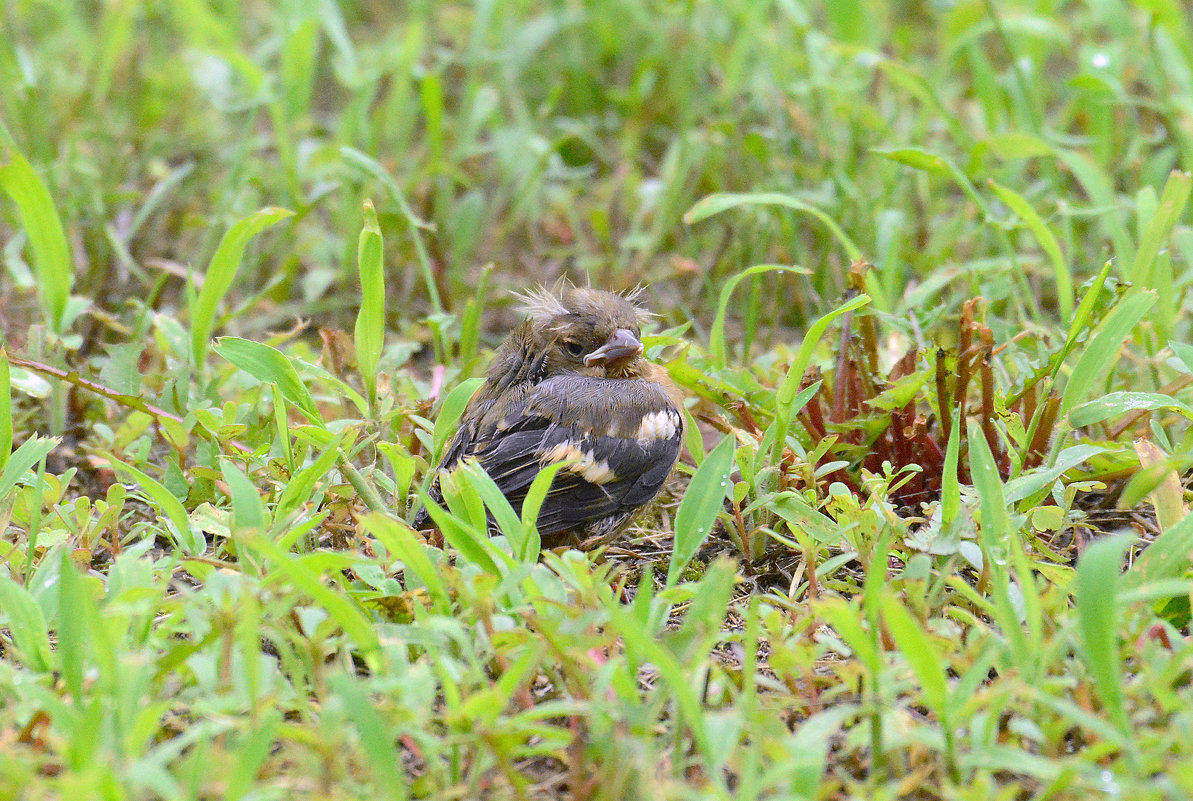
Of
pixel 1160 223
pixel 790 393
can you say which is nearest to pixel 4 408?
pixel 790 393

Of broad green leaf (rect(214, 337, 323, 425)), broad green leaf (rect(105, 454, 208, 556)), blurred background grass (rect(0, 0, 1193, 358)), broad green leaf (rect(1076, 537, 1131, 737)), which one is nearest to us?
broad green leaf (rect(1076, 537, 1131, 737))

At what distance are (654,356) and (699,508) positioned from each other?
0.89 m

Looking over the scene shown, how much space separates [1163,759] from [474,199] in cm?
282

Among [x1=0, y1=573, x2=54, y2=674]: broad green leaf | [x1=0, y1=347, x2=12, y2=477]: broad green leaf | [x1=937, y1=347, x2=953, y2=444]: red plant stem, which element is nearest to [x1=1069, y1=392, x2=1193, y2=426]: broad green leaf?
[x1=937, y1=347, x2=953, y2=444]: red plant stem

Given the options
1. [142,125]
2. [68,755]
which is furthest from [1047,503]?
[142,125]

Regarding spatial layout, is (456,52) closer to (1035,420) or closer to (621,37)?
(621,37)

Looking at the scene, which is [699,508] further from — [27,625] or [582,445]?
[27,625]

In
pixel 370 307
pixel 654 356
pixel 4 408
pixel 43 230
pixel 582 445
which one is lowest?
pixel 582 445

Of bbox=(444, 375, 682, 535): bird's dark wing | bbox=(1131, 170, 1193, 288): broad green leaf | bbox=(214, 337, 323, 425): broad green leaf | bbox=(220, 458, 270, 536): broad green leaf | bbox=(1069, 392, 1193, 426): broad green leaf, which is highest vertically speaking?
bbox=(1131, 170, 1193, 288): broad green leaf

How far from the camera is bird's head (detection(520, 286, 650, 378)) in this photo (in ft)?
9.31

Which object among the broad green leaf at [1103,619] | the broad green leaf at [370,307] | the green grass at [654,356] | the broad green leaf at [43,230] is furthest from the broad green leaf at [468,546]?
the broad green leaf at [43,230]

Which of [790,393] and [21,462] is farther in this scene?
[790,393]

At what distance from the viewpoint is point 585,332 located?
9.45 feet

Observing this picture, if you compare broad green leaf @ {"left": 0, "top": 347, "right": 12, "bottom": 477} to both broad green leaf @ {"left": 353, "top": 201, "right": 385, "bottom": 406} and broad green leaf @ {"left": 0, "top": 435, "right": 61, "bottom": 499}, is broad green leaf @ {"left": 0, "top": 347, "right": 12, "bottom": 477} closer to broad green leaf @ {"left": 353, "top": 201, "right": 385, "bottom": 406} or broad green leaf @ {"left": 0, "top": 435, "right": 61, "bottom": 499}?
broad green leaf @ {"left": 0, "top": 435, "right": 61, "bottom": 499}
